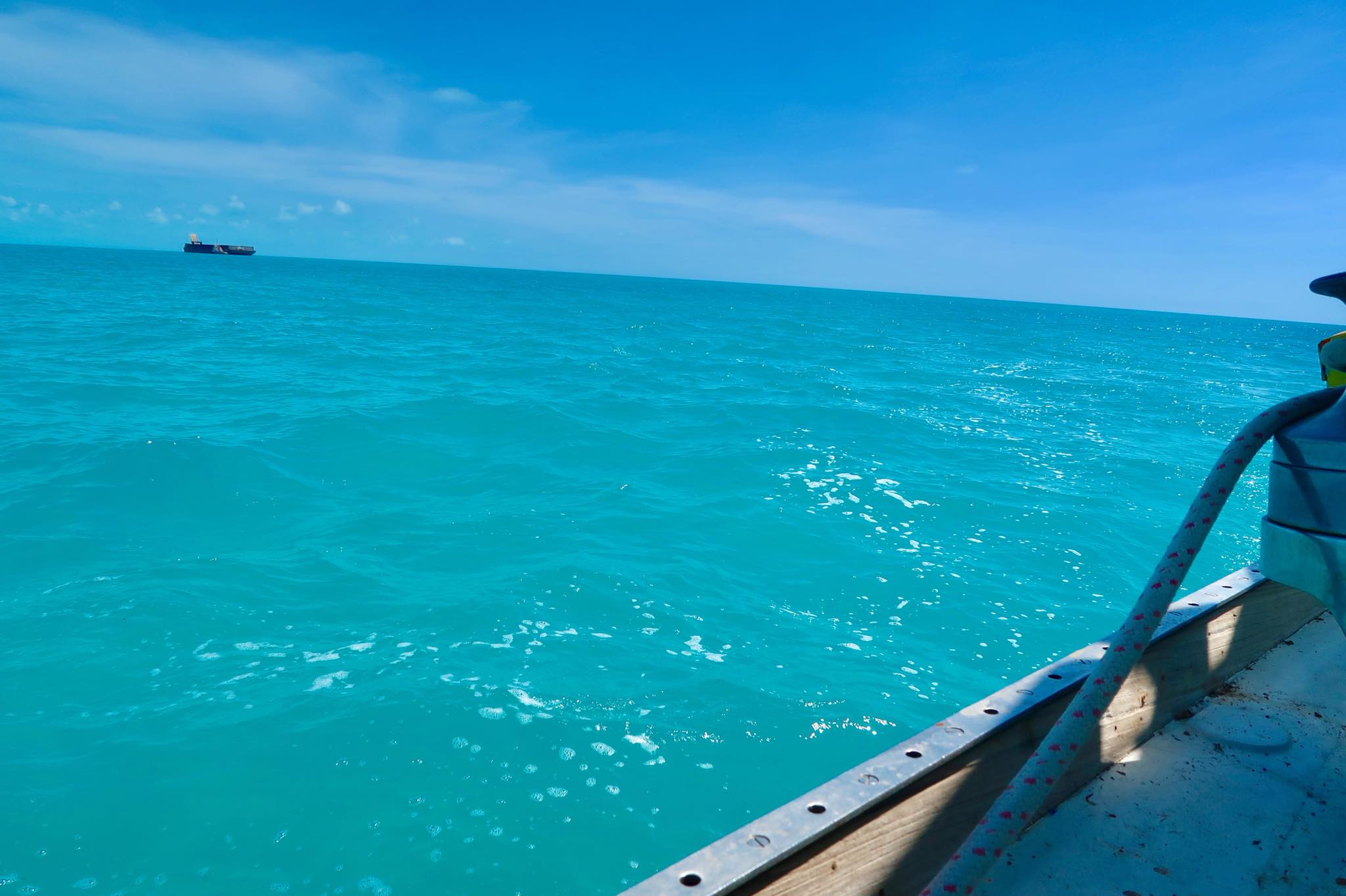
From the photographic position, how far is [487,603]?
6949 mm

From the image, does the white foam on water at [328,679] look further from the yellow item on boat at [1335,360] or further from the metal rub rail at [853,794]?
the yellow item on boat at [1335,360]

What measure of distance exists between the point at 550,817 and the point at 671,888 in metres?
3.45

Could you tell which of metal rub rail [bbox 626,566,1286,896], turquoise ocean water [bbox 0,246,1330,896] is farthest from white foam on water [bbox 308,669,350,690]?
metal rub rail [bbox 626,566,1286,896]

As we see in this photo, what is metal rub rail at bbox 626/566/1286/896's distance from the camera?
4.59ft

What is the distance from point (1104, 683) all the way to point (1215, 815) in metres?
0.74

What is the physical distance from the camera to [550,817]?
4422 millimetres

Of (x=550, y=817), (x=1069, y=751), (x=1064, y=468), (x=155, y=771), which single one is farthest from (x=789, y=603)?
(x=1064, y=468)

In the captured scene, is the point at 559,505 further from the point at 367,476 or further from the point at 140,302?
the point at 140,302

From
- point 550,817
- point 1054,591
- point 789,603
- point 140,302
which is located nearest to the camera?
point 550,817

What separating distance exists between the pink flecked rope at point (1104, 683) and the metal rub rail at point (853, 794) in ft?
0.60

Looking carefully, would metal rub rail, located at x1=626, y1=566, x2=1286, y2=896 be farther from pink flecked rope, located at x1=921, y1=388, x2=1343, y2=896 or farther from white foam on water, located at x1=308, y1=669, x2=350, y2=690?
white foam on water, located at x1=308, y1=669, x2=350, y2=690

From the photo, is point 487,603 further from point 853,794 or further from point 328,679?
point 853,794

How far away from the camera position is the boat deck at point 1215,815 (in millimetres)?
1774

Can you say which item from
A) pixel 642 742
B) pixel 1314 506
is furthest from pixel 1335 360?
pixel 642 742
